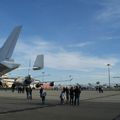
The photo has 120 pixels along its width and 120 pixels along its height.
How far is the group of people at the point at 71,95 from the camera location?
35719mm

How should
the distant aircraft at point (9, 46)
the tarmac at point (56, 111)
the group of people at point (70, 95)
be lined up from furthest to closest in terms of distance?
the group of people at point (70, 95) < the distant aircraft at point (9, 46) < the tarmac at point (56, 111)

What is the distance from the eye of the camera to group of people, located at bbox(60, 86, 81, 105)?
35.7m

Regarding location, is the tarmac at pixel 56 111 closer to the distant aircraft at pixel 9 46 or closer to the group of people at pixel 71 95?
the group of people at pixel 71 95

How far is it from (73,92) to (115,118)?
1406 centimetres

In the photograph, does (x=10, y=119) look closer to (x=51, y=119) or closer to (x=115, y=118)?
(x=51, y=119)

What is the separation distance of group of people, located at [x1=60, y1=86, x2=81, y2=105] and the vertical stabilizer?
32.1 ft

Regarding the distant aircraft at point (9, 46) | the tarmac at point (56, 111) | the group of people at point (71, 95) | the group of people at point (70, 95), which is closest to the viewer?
the tarmac at point (56, 111)

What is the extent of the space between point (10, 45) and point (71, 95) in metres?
11.0

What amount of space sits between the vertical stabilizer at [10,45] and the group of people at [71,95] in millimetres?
9781

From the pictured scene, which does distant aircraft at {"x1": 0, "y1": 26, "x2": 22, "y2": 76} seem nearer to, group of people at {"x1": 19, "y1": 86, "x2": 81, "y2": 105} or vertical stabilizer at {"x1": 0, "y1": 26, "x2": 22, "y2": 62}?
vertical stabilizer at {"x1": 0, "y1": 26, "x2": 22, "y2": 62}

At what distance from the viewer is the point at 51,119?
2100 cm

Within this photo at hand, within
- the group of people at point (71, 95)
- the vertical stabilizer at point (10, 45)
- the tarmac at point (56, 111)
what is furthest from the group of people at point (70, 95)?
the vertical stabilizer at point (10, 45)

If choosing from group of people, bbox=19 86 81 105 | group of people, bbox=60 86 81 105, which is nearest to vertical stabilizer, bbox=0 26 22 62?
group of people, bbox=19 86 81 105

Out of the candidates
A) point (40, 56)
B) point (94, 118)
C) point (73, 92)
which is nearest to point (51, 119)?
point (94, 118)
